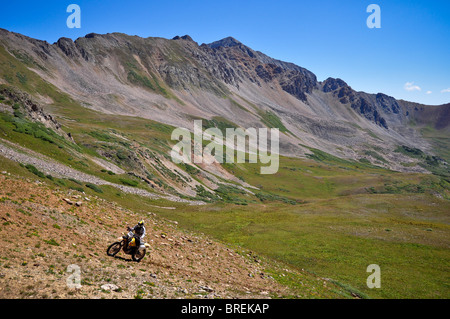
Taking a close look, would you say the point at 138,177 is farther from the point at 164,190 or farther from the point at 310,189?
the point at 310,189

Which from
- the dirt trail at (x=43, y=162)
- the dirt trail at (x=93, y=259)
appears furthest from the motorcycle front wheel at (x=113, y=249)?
the dirt trail at (x=43, y=162)

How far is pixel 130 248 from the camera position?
17500 mm

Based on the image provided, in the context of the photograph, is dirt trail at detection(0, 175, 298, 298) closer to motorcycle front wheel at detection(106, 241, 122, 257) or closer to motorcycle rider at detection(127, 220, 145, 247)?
motorcycle front wheel at detection(106, 241, 122, 257)

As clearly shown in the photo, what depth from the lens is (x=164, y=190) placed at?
5875cm

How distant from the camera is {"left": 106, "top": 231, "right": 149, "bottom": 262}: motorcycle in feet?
55.7

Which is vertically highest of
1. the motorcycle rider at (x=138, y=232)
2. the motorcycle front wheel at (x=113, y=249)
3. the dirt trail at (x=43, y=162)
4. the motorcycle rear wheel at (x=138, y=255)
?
the dirt trail at (x=43, y=162)

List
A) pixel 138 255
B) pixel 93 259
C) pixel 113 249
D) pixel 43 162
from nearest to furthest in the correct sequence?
pixel 93 259, pixel 113 249, pixel 138 255, pixel 43 162

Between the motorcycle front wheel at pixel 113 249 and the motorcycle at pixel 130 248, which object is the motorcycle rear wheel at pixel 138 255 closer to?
the motorcycle at pixel 130 248

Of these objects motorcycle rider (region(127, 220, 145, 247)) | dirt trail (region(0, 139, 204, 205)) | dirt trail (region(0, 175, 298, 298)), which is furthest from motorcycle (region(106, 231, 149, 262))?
dirt trail (region(0, 139, 204, 205))

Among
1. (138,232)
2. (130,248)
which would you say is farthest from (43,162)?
(138,232)

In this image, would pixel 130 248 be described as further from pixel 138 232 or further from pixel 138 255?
pixel 138 232

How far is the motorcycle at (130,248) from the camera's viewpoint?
16984 millimetres

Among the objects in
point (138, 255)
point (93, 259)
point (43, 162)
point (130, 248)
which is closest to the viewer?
point (93, 259)
